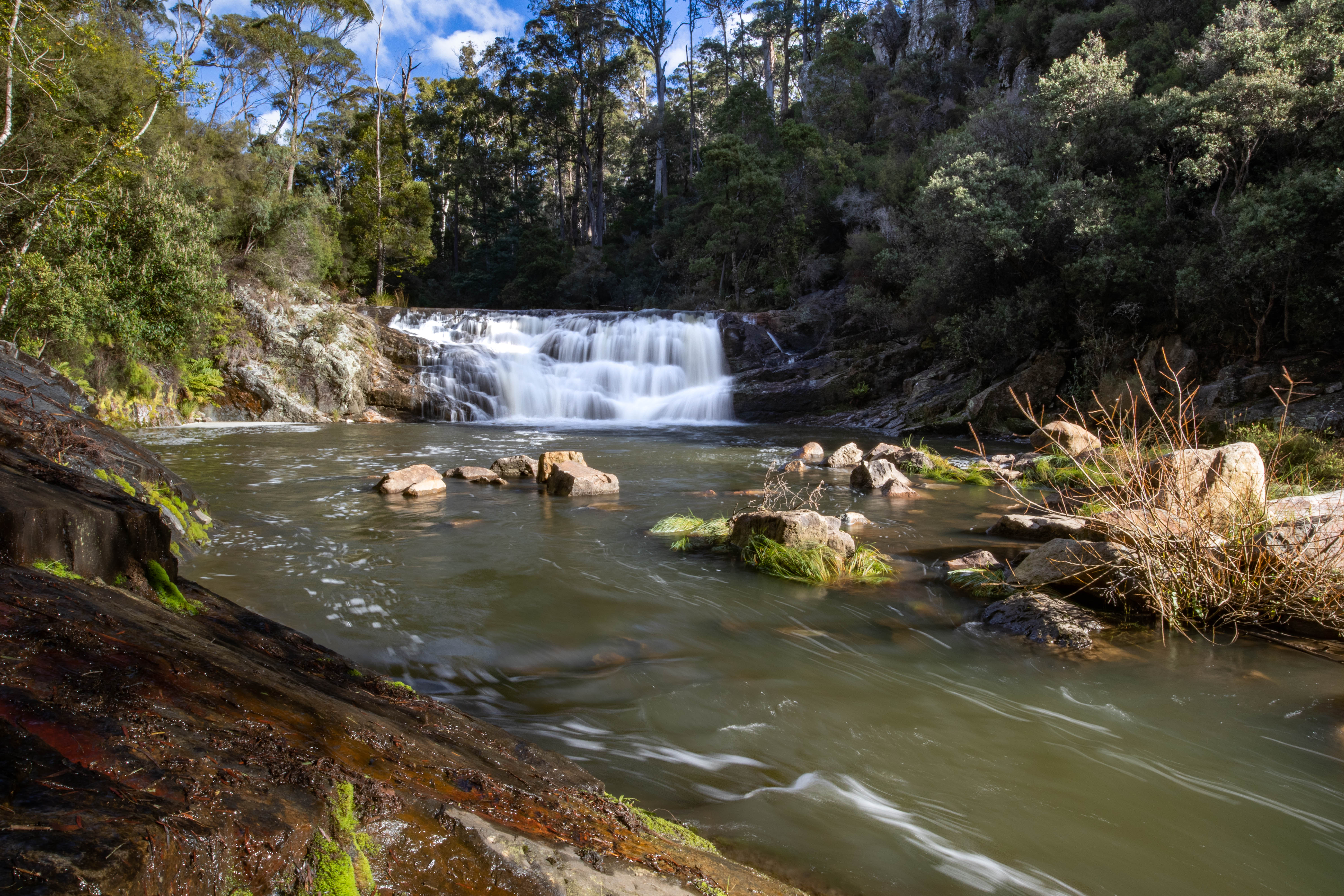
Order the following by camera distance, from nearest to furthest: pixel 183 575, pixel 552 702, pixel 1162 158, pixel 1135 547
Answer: pixel 552 702, pixel 1135 547, pixel 183 575, pixel 1162 158

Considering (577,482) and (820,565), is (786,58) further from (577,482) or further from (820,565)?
(820,565)

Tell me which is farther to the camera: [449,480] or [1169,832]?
[449,480]

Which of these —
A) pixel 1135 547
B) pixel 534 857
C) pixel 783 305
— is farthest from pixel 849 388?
pixel 534 857

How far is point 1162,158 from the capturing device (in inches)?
615

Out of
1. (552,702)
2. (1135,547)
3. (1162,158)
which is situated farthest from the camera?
(1162,158)

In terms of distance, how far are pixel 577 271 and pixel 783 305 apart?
13.4 metres

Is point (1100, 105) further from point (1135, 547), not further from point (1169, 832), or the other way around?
point (1169, 832)

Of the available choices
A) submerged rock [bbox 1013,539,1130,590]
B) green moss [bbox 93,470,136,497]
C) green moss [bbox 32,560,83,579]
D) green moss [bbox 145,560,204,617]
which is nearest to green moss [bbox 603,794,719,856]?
green moss [bbox 145,560,204,617]

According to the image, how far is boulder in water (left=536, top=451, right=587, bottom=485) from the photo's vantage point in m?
9.69

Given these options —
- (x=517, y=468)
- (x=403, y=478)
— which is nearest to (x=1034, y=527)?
(x=517, y=468)

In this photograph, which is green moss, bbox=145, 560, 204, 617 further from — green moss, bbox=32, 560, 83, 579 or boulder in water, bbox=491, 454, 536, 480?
boulder in water, bbox=491, 454, 536, 480

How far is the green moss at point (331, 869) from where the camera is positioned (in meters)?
1.29

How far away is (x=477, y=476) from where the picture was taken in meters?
10.0

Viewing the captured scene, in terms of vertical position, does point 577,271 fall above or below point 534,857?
above
